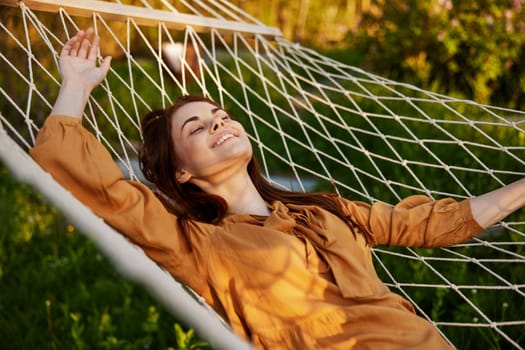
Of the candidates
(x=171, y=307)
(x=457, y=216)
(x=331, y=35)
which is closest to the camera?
(x=171, y=307)

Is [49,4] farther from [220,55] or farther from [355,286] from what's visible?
[220,55]

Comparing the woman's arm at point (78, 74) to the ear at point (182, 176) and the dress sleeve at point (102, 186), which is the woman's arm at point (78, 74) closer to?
the dress sleeve at point (102, 186)

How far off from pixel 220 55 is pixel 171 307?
5.69 meters

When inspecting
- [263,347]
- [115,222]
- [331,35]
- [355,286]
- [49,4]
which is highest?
[49,4]

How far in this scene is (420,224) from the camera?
1.69 metres

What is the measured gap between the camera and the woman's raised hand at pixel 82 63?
4.70ft

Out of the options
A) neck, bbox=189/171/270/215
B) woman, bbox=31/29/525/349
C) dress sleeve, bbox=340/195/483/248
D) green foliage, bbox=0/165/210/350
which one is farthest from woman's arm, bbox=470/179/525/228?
green foliage, bbox=0/165/210/350

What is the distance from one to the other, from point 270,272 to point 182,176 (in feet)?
0.92

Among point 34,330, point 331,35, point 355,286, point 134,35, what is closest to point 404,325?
point 355,286

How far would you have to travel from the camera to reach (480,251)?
254 cm

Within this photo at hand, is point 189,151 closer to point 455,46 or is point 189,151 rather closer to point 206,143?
point 206,143

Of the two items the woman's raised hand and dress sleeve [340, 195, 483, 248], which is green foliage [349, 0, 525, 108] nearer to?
dress sleeve [340, 195, 483, 248]

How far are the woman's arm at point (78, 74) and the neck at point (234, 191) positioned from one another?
0.28m

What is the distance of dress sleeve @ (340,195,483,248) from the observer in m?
1.68
